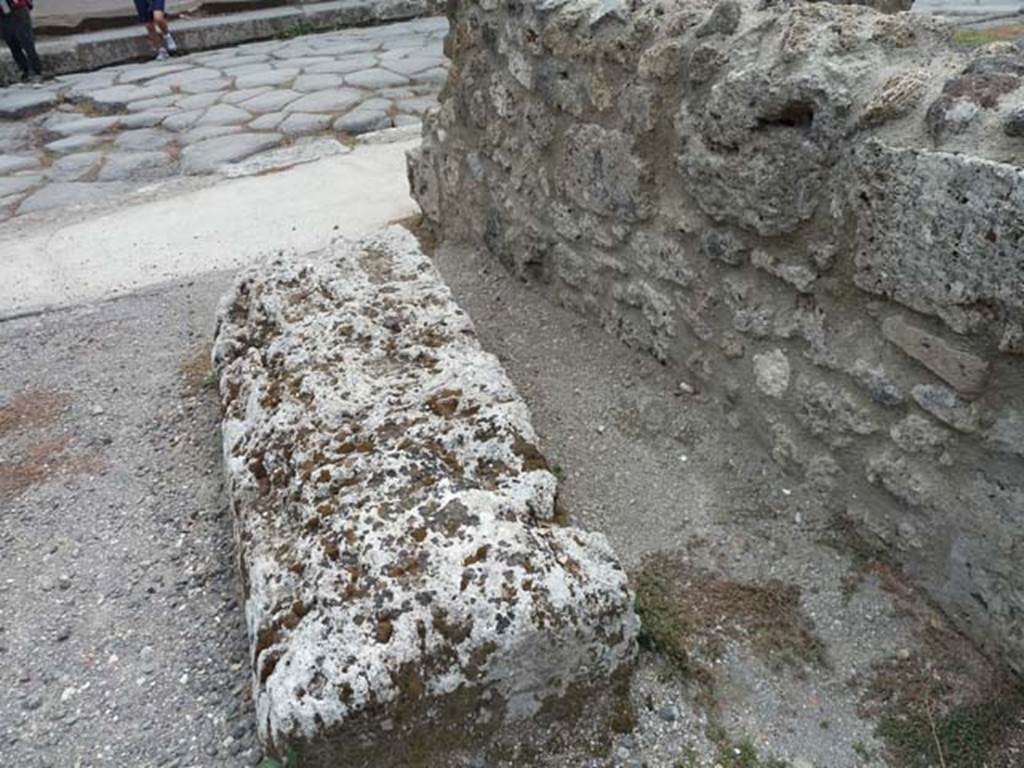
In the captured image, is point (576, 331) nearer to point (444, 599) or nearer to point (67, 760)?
point (444, 599)

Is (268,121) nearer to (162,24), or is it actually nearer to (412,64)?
(412,64)

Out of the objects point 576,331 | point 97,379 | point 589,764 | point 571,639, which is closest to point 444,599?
point 571,639

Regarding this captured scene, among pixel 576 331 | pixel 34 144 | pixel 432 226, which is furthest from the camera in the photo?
pixel 34 144

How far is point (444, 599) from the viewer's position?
6.07 ft

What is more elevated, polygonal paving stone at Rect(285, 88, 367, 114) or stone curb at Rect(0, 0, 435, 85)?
stone curb at Rect(0, 0, 435, 85)

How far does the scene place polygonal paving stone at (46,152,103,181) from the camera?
620cm

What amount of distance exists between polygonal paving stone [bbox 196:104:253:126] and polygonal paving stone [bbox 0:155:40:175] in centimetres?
118

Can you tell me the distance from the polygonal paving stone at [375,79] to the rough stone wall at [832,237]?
15.1 ft

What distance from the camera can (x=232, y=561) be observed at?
257cm

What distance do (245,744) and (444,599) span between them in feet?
2.00

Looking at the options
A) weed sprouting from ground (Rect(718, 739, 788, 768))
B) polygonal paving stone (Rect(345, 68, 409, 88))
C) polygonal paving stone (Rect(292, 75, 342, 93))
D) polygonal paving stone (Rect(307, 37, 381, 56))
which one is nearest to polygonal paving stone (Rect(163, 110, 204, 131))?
polygonal paving stone (Rect(292, 75, 342, 93))

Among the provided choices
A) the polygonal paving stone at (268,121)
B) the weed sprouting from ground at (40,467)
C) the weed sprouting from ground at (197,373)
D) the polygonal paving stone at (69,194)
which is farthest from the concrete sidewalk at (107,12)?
the weed sprouting from ground at (40,467)

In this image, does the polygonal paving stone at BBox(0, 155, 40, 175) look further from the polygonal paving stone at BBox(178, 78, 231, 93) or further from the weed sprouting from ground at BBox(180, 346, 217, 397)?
the weed sprouting from ground at BBox(180, 346, 217, 397)

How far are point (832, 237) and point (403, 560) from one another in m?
1.26
